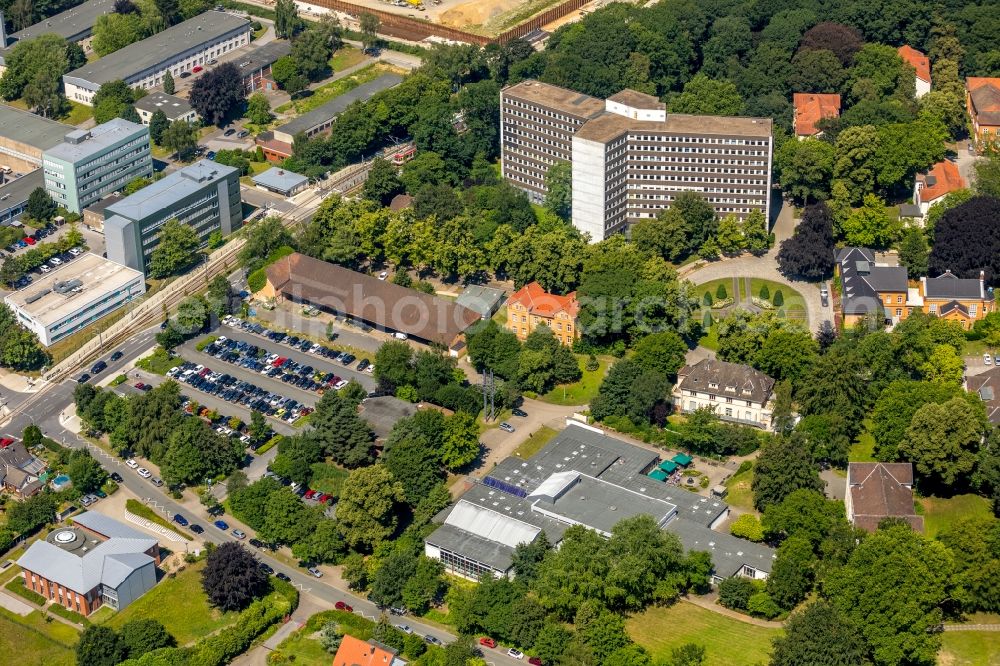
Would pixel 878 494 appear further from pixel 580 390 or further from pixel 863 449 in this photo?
pixel 580 390

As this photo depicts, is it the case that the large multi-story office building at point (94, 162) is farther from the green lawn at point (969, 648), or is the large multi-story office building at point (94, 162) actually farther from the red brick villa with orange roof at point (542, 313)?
the green lawn at point (969, 648)

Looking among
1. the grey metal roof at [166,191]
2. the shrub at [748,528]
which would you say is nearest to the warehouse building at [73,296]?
the grey metal roof at [166,191]

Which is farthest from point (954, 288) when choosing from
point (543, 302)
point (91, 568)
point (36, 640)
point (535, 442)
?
point (36, 640)

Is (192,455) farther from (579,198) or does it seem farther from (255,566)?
(579,198)

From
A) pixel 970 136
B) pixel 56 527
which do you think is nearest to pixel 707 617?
pixel 56 527

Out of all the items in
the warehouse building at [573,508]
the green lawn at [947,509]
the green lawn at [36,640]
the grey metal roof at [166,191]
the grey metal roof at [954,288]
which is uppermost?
the grey metal roof at [166,191]

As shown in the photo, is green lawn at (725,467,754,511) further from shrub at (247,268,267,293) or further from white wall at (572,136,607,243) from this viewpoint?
shrub at (247,268,267,293)
